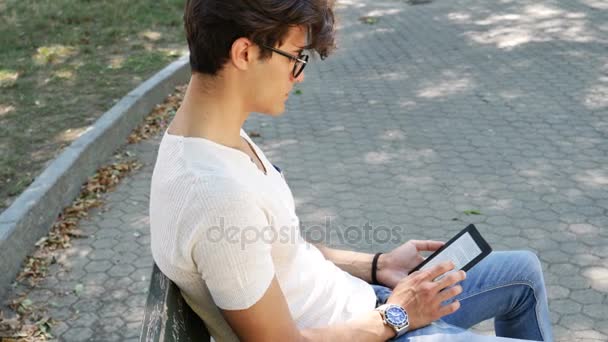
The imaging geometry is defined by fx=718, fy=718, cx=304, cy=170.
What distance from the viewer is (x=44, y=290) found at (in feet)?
12.4

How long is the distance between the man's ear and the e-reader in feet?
2.67

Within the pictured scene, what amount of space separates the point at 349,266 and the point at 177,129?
813mm

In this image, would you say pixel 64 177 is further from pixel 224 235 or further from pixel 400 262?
pixel 224 235

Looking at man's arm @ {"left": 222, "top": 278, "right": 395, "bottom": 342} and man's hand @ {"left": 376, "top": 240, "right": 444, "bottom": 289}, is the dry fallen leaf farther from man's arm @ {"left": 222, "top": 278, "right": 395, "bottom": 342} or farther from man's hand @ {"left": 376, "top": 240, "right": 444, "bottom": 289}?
man's arm @ {"left": 222, "top": 278, "right": 395, "bottom": 342}

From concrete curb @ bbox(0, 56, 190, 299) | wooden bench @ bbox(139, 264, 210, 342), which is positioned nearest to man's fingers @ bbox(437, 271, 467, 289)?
wooden bench @ bbox(139, 264, 210, 342)

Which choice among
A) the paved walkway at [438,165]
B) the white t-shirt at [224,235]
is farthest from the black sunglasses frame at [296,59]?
the paved walkway at [438,165]

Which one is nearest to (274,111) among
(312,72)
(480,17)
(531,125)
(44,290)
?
(44,290)

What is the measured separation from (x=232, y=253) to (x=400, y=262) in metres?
0.90

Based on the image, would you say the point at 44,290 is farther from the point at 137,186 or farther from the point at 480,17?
the point at 480,17

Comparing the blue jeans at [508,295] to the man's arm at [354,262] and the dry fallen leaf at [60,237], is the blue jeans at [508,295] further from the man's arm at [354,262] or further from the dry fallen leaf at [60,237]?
the dry fallen leaf at [60,237]

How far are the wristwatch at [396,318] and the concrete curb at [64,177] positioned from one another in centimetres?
251

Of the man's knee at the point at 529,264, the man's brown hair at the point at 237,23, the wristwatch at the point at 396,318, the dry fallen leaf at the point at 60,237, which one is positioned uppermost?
the man's brown hair at the point at 237,23

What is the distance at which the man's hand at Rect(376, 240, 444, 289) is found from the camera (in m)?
2.25

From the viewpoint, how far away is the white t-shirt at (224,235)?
152 centimetres
